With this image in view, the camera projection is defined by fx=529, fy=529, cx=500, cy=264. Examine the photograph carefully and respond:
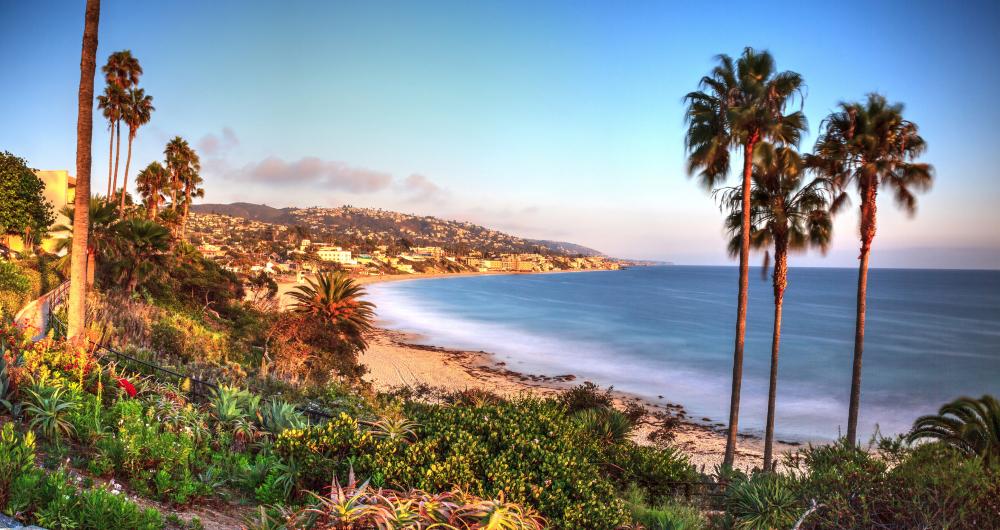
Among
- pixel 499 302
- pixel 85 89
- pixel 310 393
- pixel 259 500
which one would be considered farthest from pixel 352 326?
pixel 499 302

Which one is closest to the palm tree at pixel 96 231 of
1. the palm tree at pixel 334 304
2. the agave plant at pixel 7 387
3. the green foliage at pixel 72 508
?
the palm tree at pixel 334 304

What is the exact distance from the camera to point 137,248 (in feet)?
70.2

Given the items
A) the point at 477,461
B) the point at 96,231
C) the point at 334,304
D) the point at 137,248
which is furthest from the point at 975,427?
the point at 137,248

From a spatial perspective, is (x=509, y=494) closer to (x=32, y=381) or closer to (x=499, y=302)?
(x=32, y=381)

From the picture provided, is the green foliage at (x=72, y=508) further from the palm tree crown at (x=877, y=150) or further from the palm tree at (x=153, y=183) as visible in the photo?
the palm tree at (x=153, y=183)

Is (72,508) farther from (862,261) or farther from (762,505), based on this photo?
(862,261)

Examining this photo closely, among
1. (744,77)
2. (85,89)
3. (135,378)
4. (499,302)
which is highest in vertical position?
(744,77)

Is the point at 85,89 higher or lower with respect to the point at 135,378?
higher

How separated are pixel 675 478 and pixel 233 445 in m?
6.05

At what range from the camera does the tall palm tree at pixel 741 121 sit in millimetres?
13328

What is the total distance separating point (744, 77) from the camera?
530 inches

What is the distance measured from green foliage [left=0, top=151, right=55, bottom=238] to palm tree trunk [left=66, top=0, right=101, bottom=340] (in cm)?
2233

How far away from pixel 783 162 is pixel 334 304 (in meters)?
16.1

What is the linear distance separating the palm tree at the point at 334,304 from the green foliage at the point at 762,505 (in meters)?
16.3
